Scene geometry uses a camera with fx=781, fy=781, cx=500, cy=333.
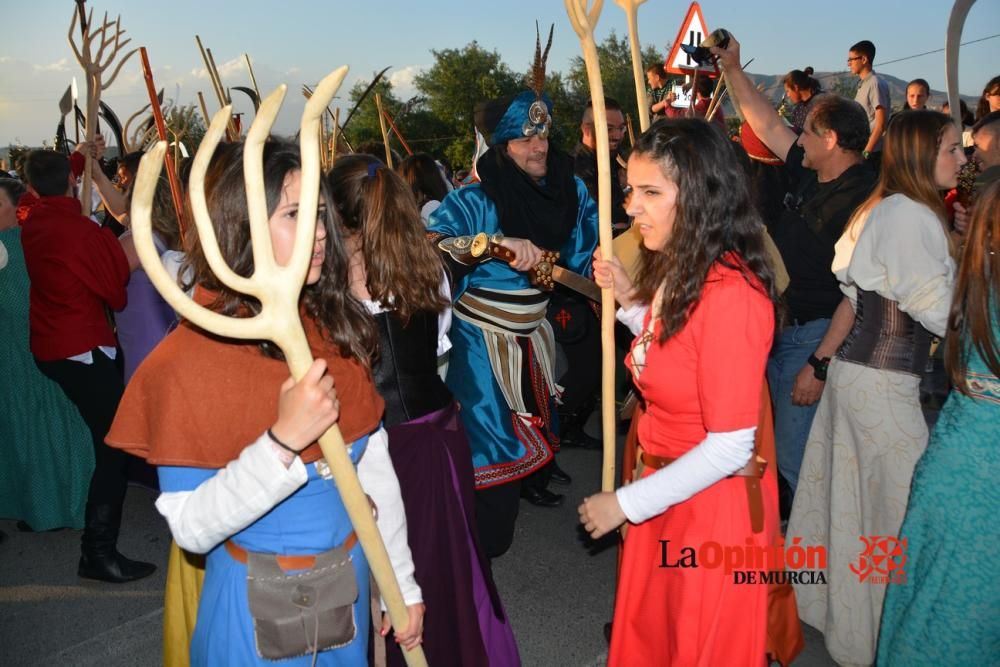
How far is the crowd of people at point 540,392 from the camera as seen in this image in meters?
1.59

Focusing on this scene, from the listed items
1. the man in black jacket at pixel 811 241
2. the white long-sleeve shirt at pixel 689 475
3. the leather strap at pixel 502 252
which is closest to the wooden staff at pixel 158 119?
the leather strap at pixel 502 252

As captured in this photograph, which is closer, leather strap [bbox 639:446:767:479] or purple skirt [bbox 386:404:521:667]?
leather strap [bbox 639:446:767:479]

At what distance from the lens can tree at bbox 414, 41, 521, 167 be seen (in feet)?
128

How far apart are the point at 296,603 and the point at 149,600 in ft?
8.08

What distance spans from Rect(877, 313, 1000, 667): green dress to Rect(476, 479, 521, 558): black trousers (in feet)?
5.16

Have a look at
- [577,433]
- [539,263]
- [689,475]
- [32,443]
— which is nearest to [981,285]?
[689,475]

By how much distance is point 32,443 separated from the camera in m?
4.38

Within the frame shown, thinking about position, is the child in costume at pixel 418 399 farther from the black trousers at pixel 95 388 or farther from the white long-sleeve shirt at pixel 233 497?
the black trousers at pixel 95 388

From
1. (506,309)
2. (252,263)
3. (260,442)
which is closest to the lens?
(260,442)

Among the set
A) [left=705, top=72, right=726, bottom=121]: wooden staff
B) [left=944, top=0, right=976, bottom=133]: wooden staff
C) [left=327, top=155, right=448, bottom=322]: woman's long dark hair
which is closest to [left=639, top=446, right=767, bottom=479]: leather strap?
[left=327, top=155, right=448, bottom=322]: woman's long dark hair

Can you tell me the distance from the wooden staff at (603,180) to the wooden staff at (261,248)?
0.85 metres

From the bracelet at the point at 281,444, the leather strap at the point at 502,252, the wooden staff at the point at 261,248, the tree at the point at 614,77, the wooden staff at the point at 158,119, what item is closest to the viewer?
the wooden staff at the point at 261,248

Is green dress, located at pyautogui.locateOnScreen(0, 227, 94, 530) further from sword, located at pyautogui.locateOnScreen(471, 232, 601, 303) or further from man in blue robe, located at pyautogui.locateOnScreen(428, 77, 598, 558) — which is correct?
sword, located at pyautogui.locateOnScreen(471, 232, 601, 303)

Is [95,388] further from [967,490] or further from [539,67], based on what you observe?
[967,490]
